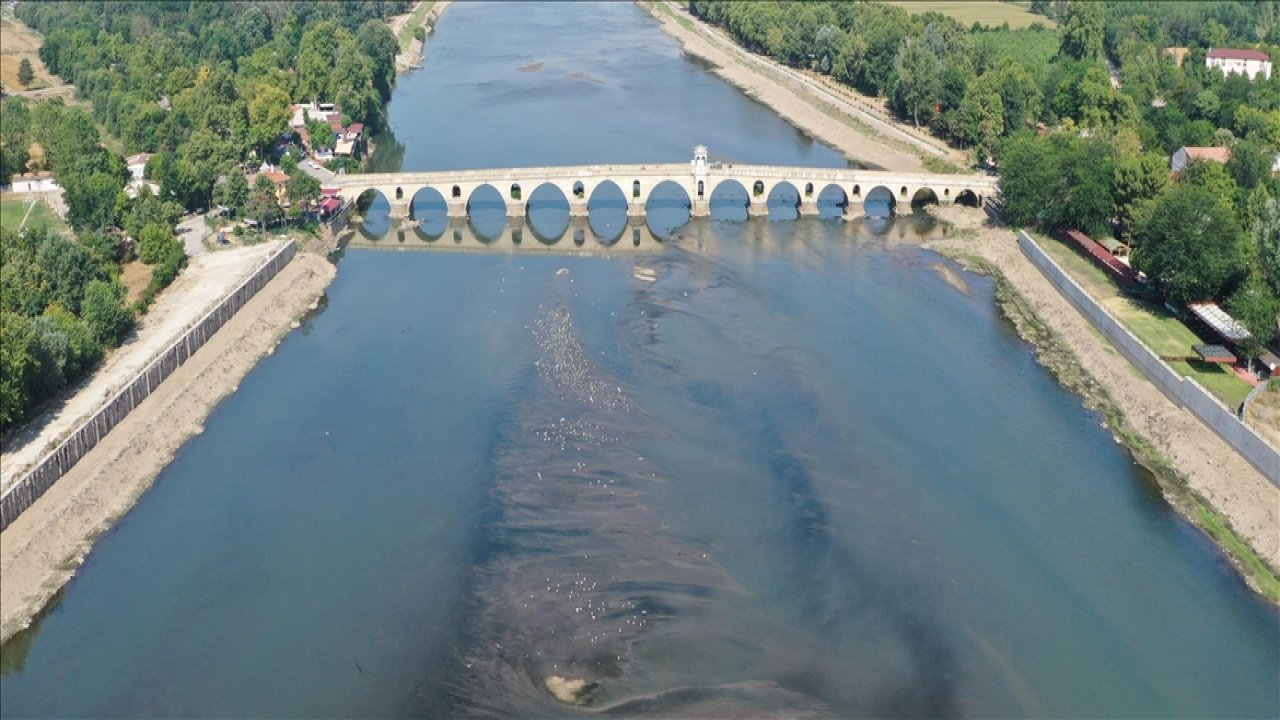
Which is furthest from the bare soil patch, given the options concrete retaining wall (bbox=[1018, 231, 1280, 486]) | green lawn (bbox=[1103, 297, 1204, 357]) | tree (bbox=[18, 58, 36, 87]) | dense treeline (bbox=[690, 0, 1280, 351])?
green lawn (bbox=[1103, 297, 1204, 357])

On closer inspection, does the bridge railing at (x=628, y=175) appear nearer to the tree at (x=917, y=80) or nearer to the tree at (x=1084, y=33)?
the tree at (x=917, y=80)

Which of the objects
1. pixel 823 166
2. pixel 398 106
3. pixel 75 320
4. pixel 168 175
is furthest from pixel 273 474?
pixel 398 106

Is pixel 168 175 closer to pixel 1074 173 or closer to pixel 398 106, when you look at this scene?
pixel 398 106

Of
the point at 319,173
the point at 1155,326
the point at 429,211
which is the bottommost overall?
the point at 429,211

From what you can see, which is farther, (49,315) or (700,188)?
(700,188)

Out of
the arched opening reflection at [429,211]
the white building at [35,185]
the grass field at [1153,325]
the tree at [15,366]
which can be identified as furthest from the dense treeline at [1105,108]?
the white building at [35,185]

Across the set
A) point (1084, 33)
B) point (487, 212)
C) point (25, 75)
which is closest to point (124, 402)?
point (487, 212)

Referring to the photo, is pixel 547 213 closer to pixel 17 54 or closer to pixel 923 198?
pixel 923 198
